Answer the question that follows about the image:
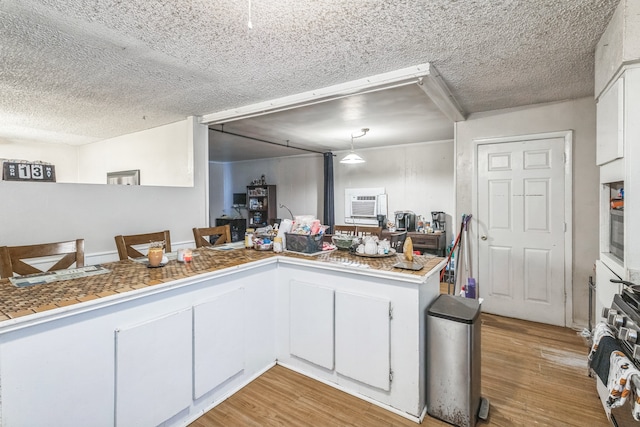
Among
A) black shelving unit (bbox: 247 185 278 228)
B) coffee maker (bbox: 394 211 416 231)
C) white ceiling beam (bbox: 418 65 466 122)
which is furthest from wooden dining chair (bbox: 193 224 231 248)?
black shelving unit (bbox: 247 185 278 228)

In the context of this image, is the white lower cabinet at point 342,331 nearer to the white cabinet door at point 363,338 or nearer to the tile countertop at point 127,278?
the white cabinet door at point 363,338

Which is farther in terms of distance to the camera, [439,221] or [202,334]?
[439,221]

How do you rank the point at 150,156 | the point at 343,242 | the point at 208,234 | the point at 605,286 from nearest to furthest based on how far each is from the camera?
1. the point at 605,286
2. the point at 343,242
3. the point at 208,234
4. the point at 150,156

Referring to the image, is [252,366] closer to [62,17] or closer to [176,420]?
[176,420]

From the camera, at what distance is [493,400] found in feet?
6.72

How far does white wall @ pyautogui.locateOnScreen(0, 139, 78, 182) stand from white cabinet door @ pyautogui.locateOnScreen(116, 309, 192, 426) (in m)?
5.70

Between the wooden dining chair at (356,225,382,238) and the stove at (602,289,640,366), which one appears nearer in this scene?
the stove at (602,289,640,366)

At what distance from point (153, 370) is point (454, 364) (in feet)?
5.37

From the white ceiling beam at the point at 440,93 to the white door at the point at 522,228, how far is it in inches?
24.7

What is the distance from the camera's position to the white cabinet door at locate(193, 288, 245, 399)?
1.82 m

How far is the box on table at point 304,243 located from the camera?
241cm

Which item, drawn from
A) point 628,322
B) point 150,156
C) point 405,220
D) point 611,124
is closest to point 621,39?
point 611,124

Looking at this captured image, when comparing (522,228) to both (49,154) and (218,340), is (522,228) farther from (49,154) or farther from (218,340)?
(49,154)

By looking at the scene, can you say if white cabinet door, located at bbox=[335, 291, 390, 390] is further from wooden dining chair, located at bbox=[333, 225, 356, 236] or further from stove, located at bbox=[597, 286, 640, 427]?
wooden dining chair, located at bbox=[333, 225, 356, 236]
